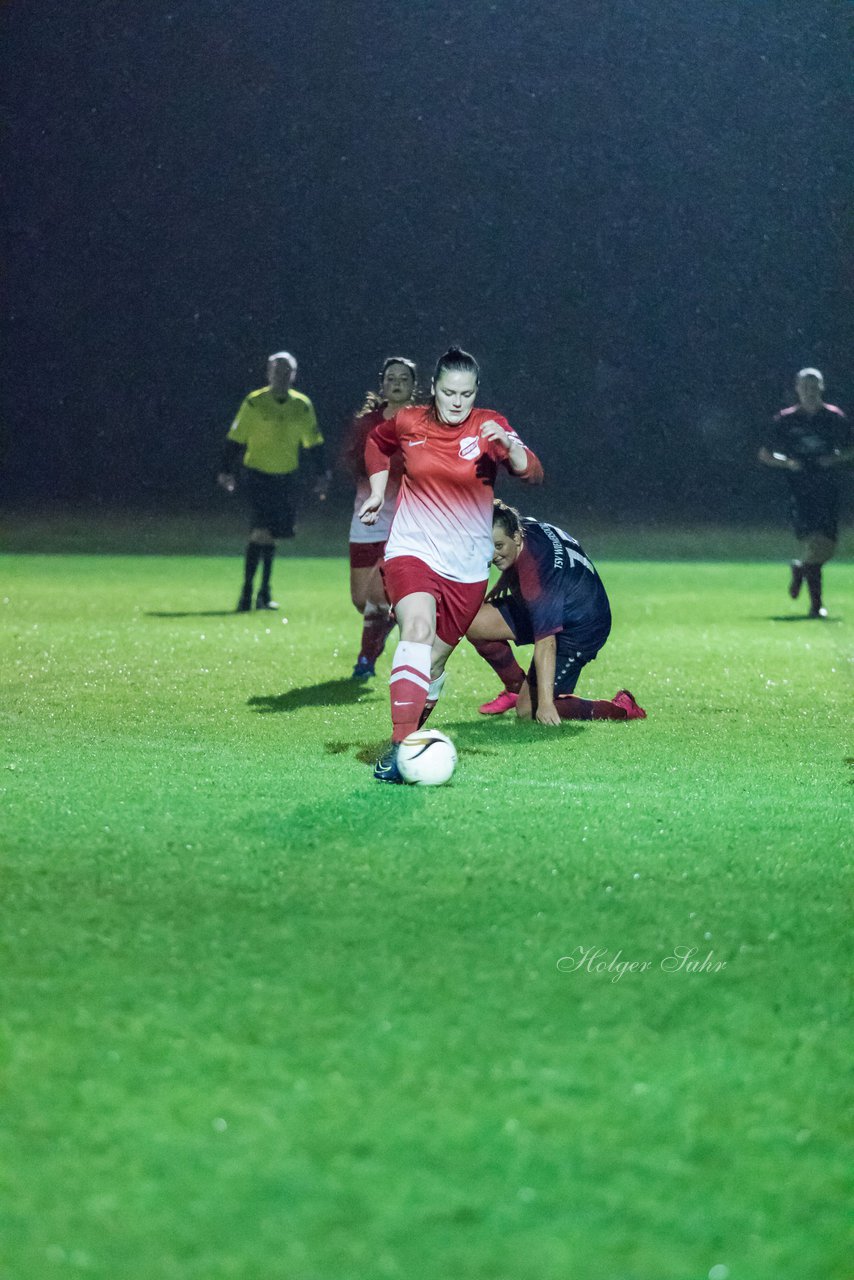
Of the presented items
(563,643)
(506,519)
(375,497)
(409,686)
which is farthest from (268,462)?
(409,686)

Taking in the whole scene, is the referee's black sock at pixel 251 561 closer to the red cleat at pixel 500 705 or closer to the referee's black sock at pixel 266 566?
the referee's black sock at pixel 266 566

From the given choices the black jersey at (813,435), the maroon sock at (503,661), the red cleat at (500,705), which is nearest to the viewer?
the maroon sock at (503,661)

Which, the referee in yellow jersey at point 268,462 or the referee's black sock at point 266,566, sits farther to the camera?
the referee's black sock at point 266,566

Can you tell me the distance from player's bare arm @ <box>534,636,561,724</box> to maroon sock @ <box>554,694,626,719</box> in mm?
186

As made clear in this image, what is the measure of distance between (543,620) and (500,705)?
75cm

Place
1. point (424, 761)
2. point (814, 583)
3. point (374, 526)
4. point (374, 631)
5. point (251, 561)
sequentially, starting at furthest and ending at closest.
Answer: point (251, 561)
point (814, 583)
point (374, 526)
point (374, 631)
point (424, 761)

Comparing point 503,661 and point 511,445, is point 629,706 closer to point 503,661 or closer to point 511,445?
point 503,661

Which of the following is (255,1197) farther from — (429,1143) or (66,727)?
(66,727)

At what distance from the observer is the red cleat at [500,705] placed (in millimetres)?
6828

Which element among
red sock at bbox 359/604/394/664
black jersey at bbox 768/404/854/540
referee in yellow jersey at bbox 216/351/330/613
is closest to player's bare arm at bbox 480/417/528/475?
red sock at bbox 359/604/394/664

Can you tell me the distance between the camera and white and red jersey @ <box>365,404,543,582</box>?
16.9ft

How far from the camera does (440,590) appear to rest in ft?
16.9

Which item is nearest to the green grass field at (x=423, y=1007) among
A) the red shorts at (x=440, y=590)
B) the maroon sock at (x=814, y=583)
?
the red shorts at (x=440, y=590)

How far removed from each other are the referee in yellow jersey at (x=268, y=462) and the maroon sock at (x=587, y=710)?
17.8 feet
